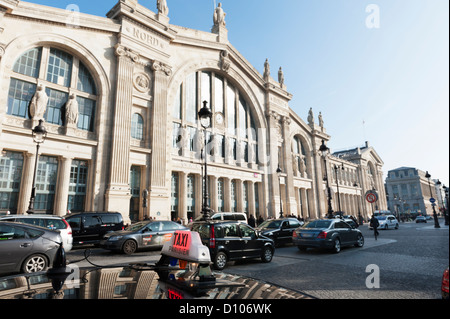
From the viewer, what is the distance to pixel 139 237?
1185 centimetres

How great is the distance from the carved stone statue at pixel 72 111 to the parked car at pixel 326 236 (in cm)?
1763

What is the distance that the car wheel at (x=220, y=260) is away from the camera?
866cm

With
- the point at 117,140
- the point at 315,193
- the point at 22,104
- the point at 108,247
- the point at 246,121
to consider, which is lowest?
the point at 108,247

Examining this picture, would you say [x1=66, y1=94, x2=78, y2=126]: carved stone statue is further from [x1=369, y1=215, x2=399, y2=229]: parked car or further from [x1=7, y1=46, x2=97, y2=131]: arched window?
[x1=369, y1=215, x2=399, y2=229]: parked car

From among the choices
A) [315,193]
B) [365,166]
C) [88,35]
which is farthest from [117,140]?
[365,166]

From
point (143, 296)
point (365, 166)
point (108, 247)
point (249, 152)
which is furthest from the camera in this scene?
point (365, 166)

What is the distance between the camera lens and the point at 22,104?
18.0 metres

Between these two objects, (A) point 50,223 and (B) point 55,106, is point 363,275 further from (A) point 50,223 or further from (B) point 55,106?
(B) point 55,106

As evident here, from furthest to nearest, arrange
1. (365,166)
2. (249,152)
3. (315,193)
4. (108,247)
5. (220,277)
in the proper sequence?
(365,166) < (315,193) < (249,152) < (108,247) < (220,277)

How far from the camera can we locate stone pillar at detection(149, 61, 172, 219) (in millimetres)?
22281

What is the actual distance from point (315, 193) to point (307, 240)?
34493mm

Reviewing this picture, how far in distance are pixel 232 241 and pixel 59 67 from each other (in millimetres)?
19585

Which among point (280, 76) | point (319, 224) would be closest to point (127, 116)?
point (319, 224)

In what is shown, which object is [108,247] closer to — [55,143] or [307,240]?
[307,240]
